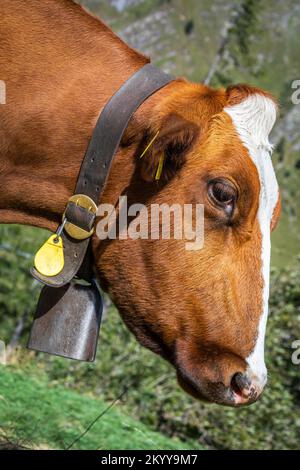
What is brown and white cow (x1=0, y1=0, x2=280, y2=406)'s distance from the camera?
153 inches

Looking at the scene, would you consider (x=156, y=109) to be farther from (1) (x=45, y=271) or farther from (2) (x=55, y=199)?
(1) (x=45, y=271)

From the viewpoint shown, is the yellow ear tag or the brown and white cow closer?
the brown and white cow

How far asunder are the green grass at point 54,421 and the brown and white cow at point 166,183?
2.02m

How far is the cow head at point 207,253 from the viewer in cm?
388

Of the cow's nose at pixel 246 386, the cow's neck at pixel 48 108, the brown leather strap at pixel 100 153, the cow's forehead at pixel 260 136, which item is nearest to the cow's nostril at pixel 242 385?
the cow's nose at pixel 246 386

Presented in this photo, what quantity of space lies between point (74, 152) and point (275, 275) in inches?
440

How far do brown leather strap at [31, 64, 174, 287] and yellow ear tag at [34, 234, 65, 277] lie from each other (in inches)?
0.9

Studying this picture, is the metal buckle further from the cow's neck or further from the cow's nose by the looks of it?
the cow's nose

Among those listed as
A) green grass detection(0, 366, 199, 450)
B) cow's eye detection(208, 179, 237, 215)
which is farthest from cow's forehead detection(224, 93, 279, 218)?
green grass detection(0, 366, 199, 450)

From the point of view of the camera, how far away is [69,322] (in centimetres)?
423

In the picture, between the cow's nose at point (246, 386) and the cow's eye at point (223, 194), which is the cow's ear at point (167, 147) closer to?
the cow's eye at point (223, 194)

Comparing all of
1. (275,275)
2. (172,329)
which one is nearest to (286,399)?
(275,275)

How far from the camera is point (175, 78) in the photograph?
4.24 meters
